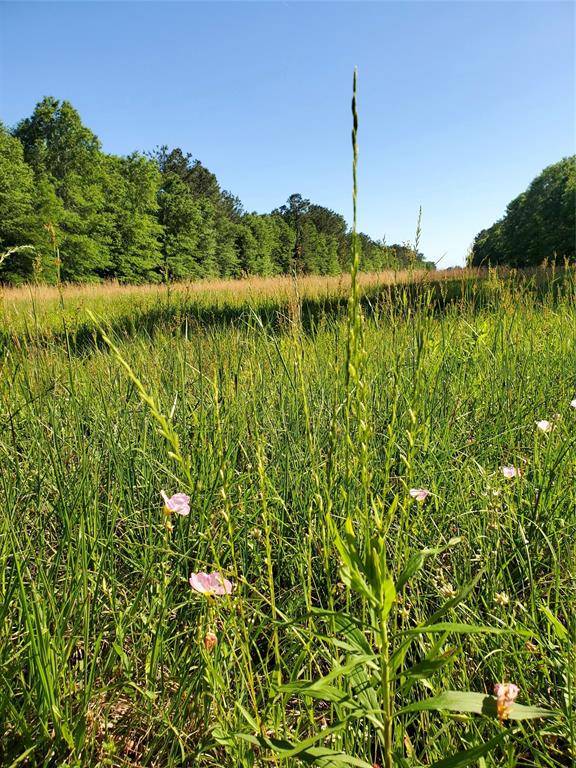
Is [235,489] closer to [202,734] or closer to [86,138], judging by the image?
[202,734]

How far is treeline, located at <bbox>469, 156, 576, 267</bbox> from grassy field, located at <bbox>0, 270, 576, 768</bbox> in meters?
34.5

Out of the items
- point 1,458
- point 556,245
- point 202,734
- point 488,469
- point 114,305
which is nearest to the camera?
point 202,734

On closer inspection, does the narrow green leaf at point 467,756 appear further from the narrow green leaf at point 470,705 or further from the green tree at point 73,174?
the green tree at point 73,174

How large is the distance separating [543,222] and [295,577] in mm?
40991

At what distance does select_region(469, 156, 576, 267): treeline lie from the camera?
107 ft

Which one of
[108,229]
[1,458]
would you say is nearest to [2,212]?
[108,229]

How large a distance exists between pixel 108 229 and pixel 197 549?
29.0 meters

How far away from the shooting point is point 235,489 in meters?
1.39

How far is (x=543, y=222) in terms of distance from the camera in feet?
114

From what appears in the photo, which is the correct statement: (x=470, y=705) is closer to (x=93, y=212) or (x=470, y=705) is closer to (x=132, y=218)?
(x=93, y=212)

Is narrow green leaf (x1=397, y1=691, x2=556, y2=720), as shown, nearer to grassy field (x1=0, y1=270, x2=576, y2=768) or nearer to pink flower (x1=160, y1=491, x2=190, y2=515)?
grassy field (x1=0, y1=270, x2=576, y2=768)

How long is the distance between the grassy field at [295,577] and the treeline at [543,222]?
34506 mm

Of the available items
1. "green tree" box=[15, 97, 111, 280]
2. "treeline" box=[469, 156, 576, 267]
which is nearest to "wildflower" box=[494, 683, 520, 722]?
"green tree" box=[15, 97, 111, 280]

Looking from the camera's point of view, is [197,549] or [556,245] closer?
[197,549]
